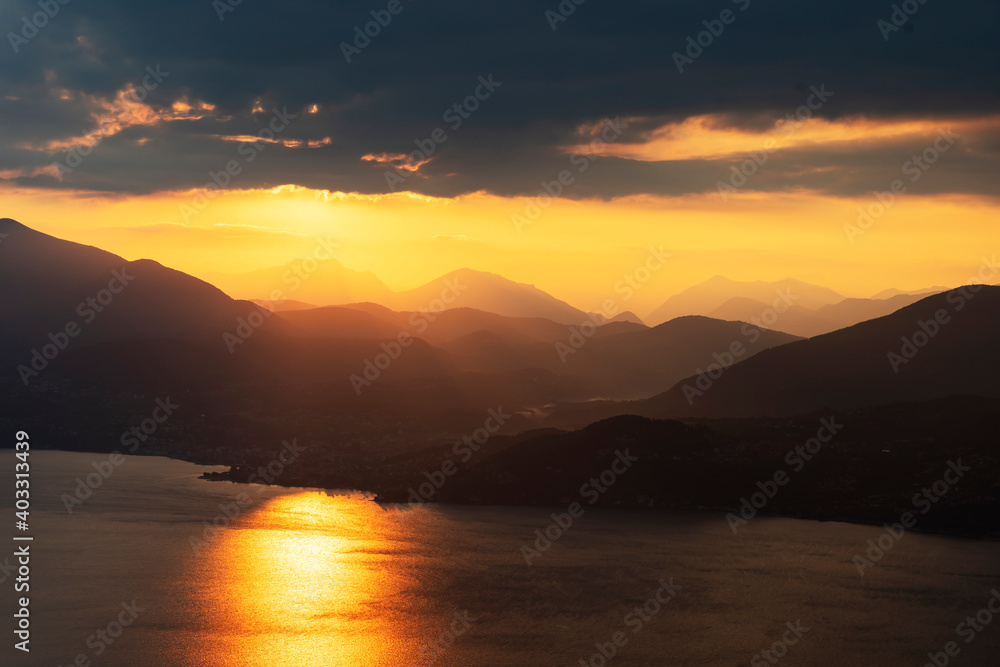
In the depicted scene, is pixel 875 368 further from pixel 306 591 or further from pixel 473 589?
pixel 306 591

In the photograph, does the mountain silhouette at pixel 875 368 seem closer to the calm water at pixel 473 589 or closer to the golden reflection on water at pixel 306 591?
the calm water at pixel 473 589

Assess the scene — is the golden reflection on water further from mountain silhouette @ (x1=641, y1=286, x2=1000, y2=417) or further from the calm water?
mountain silhouette @ (x1=641, y1=286, x2=1000, y2=417)

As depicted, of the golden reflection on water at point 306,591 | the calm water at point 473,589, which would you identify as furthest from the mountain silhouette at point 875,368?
the golden reflection on water at point 306,591

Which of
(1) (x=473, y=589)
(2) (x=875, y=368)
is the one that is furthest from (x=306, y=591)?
(2) (x=875, y=368)

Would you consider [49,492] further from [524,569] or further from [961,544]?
[961,544]

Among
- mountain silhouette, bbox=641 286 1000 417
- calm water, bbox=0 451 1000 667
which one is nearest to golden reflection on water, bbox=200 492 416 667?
calm water, bbox=0 451 1000 667
